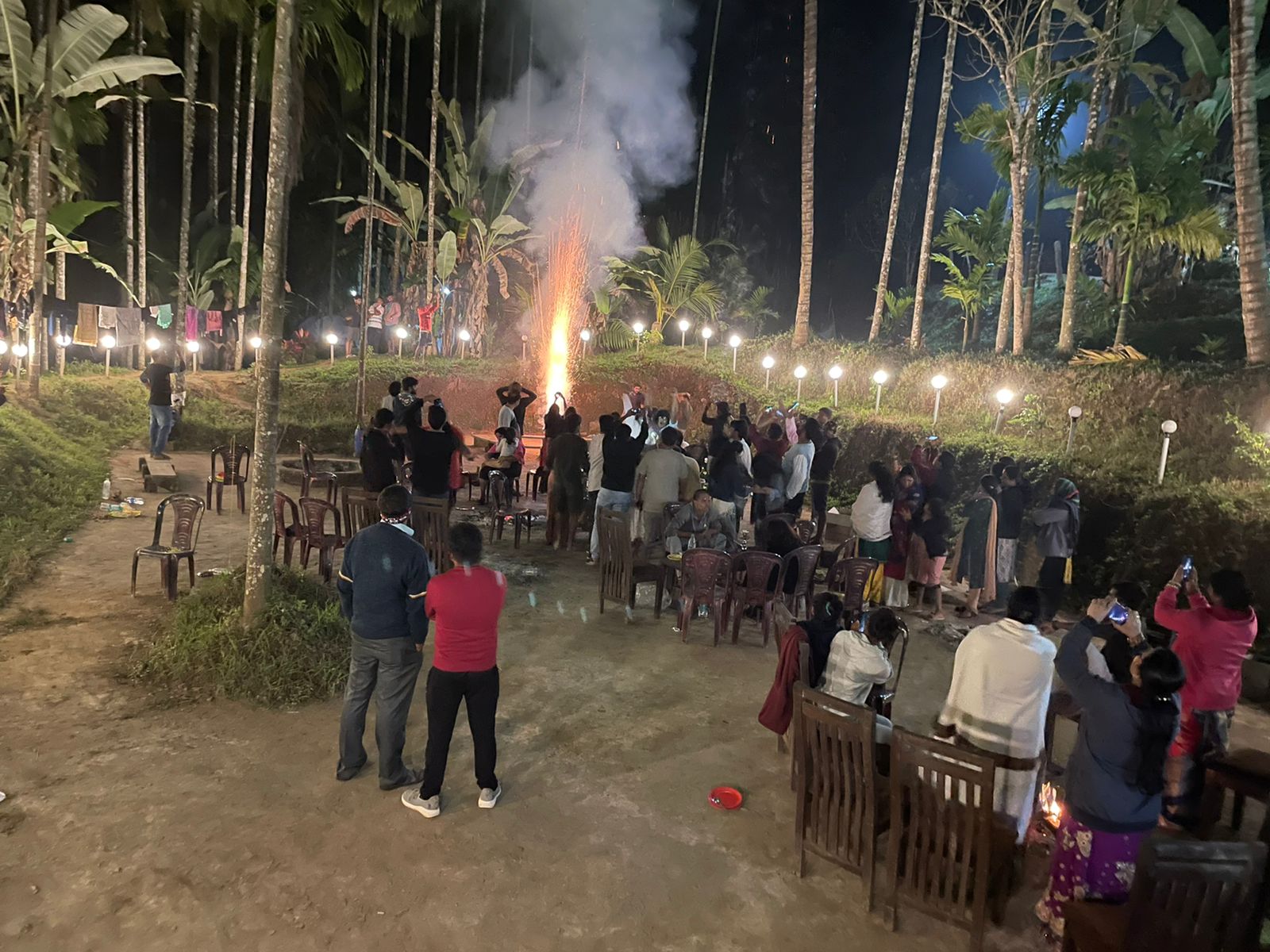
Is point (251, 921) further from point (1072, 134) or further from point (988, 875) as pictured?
point (1072, 134)

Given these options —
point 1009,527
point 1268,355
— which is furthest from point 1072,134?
point 1009,527

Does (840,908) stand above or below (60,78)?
below

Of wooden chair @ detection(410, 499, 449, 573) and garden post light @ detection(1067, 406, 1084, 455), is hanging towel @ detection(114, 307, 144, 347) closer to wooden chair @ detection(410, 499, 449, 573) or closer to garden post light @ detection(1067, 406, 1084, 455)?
wooden chair @ detection(410, 499, 449, 573)

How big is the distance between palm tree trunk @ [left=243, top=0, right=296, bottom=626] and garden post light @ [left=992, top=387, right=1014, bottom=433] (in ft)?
33.4

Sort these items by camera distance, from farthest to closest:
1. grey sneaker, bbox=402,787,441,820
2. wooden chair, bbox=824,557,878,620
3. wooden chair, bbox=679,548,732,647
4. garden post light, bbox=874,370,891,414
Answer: garden post light, bbox=874,370,891,414 < wooden chair, bbox=824,557,878,620 < wooden chair, bbox=679,548,732,647 < grey sneaker, bbox=402,787,441,820

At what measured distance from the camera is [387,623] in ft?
14.4

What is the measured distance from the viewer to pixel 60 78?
13.2 meters

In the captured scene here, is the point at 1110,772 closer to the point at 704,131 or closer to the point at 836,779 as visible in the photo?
the point at 836,779

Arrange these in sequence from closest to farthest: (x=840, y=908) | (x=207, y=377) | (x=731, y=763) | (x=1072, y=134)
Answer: (x=840, y=908)
(x=731, y=763)
(x=207, y=377)
(x=1072, y=134)

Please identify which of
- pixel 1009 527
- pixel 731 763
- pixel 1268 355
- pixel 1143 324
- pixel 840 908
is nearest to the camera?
pixel 840 908

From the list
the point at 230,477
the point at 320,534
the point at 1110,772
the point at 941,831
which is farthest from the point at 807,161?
the point at 941,831

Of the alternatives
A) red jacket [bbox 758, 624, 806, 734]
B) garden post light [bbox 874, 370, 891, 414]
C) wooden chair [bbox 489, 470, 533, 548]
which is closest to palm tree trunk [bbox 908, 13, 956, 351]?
garden post light [bbox 874, 370, 891, 414]

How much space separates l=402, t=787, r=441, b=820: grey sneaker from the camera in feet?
14.2

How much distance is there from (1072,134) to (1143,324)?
15207 millimetres
